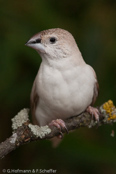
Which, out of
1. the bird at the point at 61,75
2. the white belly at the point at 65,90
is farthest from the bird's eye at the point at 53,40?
the white belly at the point at 65,90

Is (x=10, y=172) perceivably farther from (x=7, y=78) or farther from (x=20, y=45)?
(x=20, y=45)

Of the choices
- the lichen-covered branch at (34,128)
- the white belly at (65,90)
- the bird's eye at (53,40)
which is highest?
the bird's eye at (53,40)

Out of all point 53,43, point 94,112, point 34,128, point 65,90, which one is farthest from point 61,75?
point 34,128

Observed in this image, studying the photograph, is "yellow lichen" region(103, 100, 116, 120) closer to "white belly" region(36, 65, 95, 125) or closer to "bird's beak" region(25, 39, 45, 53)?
"white belly" region(36, 65, 95, 125)

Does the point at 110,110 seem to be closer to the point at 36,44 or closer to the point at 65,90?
the point at 65,90

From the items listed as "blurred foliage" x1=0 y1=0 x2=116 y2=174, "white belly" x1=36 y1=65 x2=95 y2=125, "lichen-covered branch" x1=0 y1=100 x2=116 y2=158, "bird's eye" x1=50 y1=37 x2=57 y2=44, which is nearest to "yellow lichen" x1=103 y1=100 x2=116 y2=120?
"lichen-covered branch" x1=0 y1=100 x2=116 y2=158

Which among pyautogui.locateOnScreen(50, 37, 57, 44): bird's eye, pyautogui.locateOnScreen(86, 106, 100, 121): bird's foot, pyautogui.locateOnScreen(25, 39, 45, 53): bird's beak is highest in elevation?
pyautogui.locateOnScreen(50, 37, 57, 44): bird's eye

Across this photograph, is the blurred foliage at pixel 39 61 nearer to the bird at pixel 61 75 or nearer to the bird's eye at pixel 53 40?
the bird at pixel 61 75
